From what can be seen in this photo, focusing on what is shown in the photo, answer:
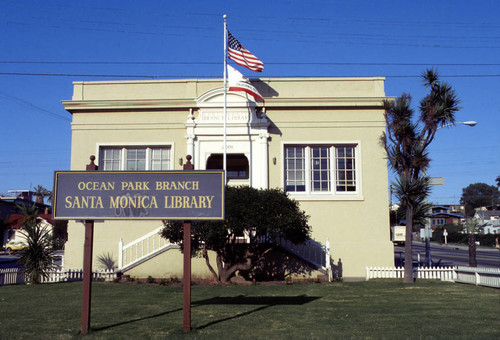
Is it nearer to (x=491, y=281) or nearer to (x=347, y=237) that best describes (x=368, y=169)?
(x=347, y=237)

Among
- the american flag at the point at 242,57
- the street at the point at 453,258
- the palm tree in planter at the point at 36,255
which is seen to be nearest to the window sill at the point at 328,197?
the american flag at the point at 242,57

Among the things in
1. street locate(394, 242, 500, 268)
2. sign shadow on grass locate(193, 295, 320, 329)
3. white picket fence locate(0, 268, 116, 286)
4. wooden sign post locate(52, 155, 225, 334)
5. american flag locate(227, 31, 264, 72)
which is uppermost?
american flag locate(227, 31, 264, 72)

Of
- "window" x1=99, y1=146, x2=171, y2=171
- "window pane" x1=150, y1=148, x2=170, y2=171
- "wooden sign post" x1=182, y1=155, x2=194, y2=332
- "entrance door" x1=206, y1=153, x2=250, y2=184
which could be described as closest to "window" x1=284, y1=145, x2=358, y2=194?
"entrance door" x1=206, y1=153, x2=250, y2=184

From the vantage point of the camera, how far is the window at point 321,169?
1822 cm

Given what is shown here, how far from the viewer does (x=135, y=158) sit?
61.6ft

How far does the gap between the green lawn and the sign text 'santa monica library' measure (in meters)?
2.09

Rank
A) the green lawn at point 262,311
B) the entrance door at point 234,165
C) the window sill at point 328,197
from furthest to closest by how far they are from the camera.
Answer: the entrance door at point 234,165 → the window sill at point 328,197 → the green lawn at point 262,311

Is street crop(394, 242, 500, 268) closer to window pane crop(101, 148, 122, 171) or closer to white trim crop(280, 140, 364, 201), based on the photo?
white trim crop(280, 140, 364, 201)

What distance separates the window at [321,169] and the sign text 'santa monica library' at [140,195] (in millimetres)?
9722

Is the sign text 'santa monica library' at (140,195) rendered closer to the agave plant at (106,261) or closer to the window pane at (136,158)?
the agave plant at (106,261)

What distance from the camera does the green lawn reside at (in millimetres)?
8141

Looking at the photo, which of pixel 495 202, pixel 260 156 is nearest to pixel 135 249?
pixel 260 156

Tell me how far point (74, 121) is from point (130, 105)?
2.40m

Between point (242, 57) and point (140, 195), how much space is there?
10195 millimetres
